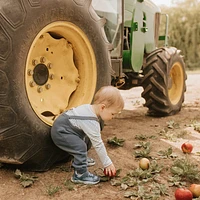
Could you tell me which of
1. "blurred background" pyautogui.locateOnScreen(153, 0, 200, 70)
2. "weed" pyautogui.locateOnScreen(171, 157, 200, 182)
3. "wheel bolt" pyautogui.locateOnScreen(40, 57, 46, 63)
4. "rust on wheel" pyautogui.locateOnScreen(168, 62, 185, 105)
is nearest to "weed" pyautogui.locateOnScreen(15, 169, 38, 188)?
"wheel bolt" pyautogui.locateOnScreen(40, 57, 46, 63)

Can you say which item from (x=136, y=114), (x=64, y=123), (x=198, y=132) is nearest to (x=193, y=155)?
(x=198, y=132)

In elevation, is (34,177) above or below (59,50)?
below

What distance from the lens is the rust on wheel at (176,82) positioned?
237 inches

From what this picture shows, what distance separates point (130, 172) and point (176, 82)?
336 centimetres

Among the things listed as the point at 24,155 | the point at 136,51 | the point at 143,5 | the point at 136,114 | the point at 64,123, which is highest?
the point at 143,5

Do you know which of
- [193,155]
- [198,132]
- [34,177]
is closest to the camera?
[34,177]

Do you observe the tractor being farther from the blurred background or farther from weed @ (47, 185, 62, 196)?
the blurred background

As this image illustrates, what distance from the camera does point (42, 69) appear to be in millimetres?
3215

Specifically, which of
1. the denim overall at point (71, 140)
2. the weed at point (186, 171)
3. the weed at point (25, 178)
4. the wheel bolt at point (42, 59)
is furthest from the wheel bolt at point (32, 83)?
the weed at point (186, 171)

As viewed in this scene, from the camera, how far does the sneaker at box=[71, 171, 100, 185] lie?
9.48ft

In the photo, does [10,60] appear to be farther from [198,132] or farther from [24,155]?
[198,132]

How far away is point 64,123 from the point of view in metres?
2.97

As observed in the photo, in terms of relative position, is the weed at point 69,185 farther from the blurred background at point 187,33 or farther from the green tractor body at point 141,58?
the blurred background at point 187,33

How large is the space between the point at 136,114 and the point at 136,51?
94cm
